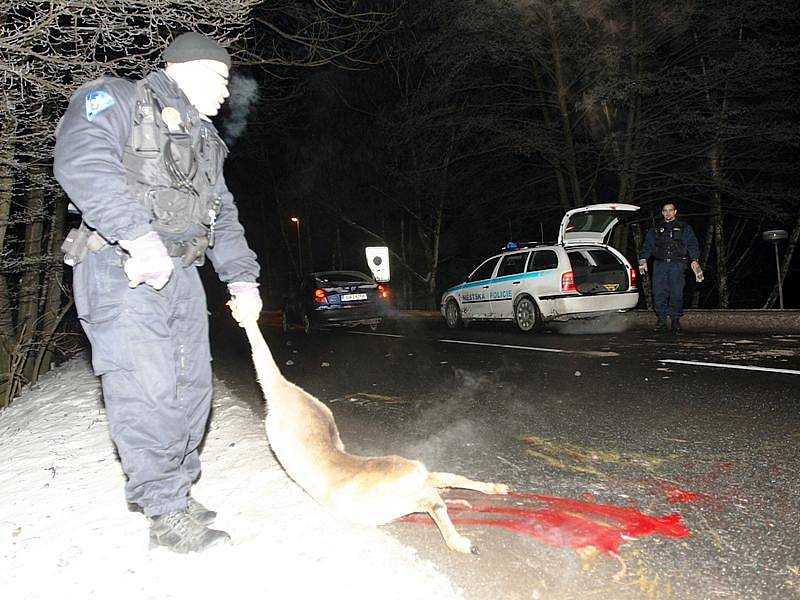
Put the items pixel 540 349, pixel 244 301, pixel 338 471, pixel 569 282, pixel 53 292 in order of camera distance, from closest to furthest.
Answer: pixel 338 471
pixel 244 301
pixel 53 292
pixel 540 349
pixel 569 282

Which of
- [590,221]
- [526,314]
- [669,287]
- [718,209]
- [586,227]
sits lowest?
[526,314]

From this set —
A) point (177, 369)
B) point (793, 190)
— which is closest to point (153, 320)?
point (177, 369)

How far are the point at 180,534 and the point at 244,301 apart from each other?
1091 mm

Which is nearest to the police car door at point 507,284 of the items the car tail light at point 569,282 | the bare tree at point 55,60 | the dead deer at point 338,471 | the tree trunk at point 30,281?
the car tail light at point 569,282

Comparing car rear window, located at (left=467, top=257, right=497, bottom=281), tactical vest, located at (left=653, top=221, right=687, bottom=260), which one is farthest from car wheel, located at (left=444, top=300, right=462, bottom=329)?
tactical vest, located at (left=653, top=221, right=687, bottom=260)

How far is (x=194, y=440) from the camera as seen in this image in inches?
107

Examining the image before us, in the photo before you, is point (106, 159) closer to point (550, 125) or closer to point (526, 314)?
point (526, 314)

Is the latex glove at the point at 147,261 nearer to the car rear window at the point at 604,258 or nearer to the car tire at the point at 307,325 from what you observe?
the car rear window at the point at 604,258

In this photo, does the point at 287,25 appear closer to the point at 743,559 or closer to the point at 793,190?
the point at 743,559

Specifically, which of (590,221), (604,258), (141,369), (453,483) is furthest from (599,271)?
(141,369)

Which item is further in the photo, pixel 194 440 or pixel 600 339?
pixel 600 339

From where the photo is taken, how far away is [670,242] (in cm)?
978

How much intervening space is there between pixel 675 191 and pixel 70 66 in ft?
54.5

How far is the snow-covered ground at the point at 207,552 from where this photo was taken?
2.22 metres
